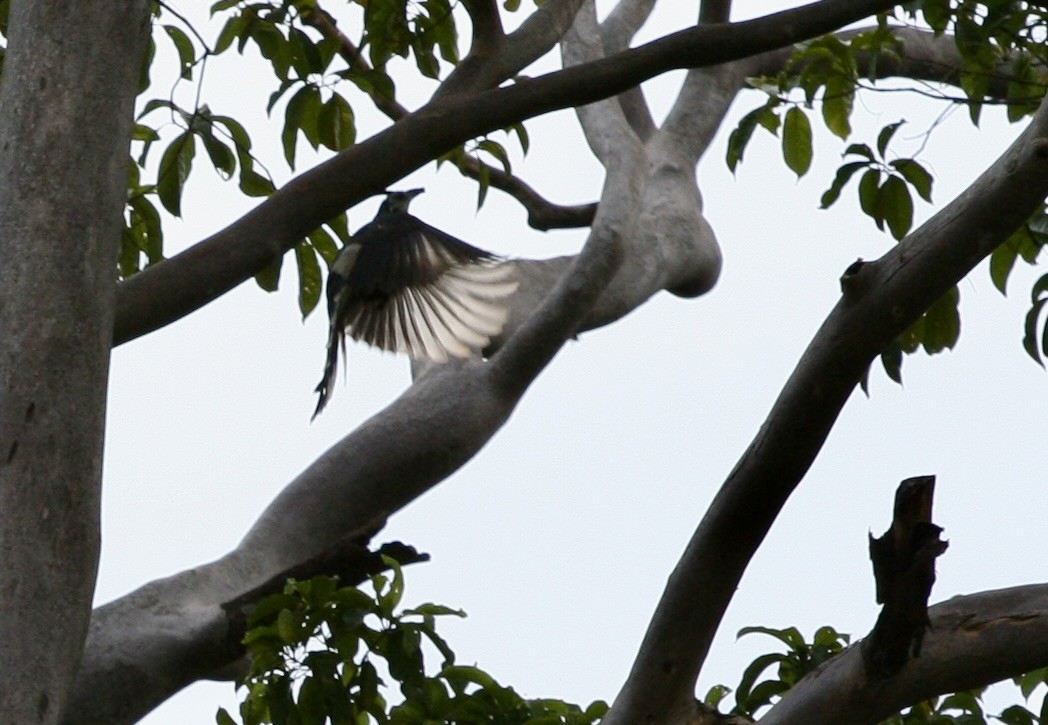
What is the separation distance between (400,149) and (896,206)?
3.27 ft

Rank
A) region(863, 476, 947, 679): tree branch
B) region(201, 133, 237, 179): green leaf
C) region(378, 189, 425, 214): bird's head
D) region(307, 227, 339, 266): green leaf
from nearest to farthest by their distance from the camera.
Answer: region(863, 476, 947, 679): tree branch, region(201, 133, 237, 179): green leaf, region(307, 227, 339, 266): green leaf, region(378, 189, 425, 214): bird's head

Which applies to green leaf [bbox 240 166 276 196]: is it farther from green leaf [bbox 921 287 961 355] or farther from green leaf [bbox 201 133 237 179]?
green leaf [bbox 921 287 961 355]

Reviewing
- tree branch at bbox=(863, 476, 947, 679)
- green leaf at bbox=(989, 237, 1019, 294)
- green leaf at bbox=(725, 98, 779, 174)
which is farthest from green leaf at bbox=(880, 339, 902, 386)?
tree branch at bbox=(863, 476, 947, 679)

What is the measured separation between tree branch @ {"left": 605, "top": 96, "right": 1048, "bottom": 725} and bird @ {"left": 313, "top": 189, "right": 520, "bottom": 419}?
119 cm

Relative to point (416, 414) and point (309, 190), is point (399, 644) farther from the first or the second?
point (309, 190)

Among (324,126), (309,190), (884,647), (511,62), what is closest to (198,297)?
(309,190)

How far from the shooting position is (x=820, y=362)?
137 centimetres

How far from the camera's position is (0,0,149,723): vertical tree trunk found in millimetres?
1205

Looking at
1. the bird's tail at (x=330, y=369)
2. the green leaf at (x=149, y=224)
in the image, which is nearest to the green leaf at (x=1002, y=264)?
the bird's tail at (x=330, y=369)

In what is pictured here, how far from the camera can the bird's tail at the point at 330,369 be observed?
2.76 metres

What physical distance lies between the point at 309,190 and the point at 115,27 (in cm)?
25

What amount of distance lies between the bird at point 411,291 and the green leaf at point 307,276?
19 cm

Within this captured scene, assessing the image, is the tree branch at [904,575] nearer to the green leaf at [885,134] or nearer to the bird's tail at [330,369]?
the green leaf at [885,134]

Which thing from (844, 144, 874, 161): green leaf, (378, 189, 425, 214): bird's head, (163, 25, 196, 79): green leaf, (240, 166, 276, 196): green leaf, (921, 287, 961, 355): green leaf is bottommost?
(921, 287, 961, 355): green leaf
